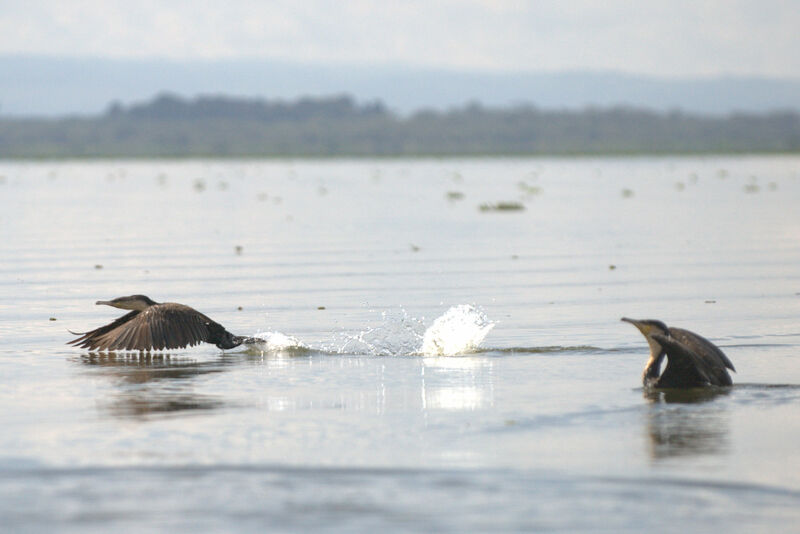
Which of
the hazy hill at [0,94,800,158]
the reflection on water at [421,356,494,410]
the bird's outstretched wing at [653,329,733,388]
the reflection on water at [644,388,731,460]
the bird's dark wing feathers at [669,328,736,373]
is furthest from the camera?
the hazy hill at [0,94,800,158]

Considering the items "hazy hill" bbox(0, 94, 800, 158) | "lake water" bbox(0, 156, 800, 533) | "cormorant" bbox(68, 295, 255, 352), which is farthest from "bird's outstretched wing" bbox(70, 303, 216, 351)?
"hazy hill" bbox(0, 94, 800, 158)

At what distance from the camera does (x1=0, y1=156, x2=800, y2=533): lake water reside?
8.72m

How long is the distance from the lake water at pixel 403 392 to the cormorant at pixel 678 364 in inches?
10.2

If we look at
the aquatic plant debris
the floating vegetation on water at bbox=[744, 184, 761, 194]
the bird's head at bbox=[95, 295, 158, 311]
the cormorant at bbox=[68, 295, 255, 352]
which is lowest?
the cormorant at bbox=[68, 295, 255, 352]

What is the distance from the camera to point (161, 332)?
1535 centimetres

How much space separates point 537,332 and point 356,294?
4528mm

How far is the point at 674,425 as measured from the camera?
11.0 metres

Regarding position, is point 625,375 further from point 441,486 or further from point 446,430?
point 441,486

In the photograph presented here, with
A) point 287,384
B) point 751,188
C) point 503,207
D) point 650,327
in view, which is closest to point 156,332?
point 287,384

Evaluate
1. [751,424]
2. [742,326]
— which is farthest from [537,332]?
[751,424]

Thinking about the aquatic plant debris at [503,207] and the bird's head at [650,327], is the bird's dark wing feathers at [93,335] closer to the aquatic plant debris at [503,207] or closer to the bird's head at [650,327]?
the bird's head at [650,327]

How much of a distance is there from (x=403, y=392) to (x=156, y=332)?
12.4 feet

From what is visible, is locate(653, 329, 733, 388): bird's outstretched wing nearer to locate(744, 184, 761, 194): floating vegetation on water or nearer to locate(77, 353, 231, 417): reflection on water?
locate(77, 353, 231, 417): reflection on water

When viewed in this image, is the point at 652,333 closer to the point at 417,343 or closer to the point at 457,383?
the point at 457,383
